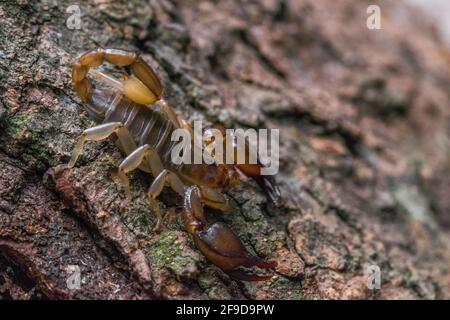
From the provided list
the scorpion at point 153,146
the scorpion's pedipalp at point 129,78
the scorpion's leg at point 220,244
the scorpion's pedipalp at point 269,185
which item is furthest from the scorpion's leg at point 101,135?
the scorpion's pedipalp at point 269,185

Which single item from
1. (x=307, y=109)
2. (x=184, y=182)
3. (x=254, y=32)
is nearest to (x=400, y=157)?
(x=307, y=109)

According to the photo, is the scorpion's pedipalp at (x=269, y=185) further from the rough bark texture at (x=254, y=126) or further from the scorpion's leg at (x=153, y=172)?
the scorpion's leg at (x=153, y=172)

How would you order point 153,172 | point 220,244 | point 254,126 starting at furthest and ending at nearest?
1. point 254,126
2. point 153,172
3. point 220,244

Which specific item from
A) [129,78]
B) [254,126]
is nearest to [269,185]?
[254,126]

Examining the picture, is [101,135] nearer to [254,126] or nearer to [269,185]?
[269,185]

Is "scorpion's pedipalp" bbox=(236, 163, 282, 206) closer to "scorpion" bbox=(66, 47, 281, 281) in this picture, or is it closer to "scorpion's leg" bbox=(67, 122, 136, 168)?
"scorpion" bbox=(66, 47, 281, 281)

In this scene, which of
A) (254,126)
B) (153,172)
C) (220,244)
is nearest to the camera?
(220,244)
